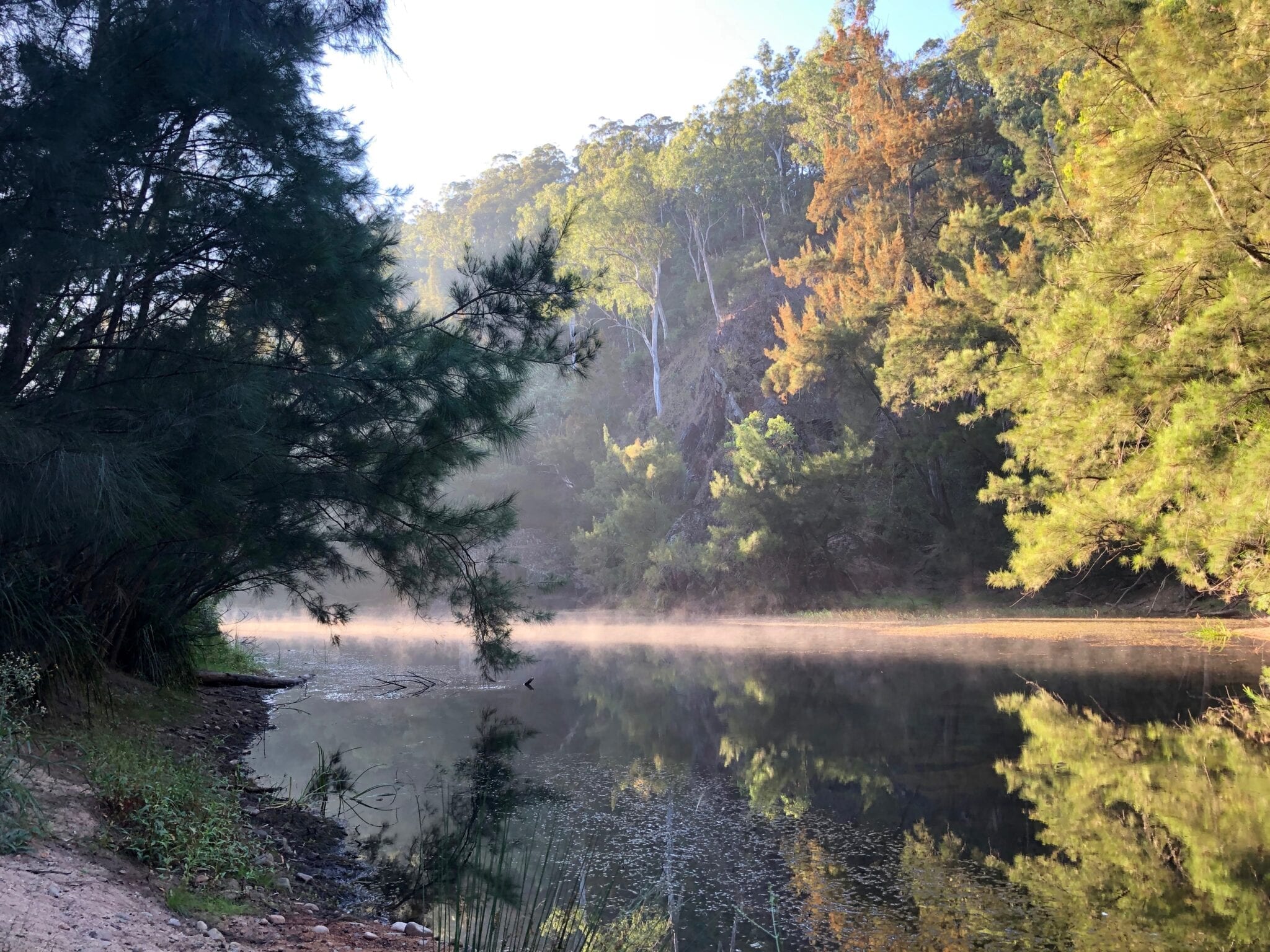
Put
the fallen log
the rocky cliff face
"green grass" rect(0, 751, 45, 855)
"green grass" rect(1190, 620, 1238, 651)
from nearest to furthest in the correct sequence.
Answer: "green grass" rect(0, 751, 45, 855), the fallen log, "green grass" rect(1190, 620, 1238, 651), the rocky cliff face

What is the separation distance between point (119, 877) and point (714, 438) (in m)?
31.3

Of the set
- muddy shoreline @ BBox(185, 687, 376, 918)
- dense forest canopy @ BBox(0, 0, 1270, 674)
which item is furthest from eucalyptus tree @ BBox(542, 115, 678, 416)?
muddy shoreline @ BBox(185, 687, 376, 918)

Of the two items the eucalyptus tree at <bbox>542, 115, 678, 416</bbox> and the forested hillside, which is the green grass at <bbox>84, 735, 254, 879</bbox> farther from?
the eucalyptus tree at <bbox>542, 115, 678, 416</bbox>

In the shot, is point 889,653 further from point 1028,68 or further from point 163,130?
point 163,130

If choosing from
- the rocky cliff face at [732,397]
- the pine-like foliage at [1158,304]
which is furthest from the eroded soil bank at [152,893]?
the rocky cliff face at [732,397]

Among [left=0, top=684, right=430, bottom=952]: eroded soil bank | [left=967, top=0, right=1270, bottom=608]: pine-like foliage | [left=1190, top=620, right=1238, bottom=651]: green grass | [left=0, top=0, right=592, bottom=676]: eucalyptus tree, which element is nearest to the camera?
[left=0, top=684, right=430, bottom=952]: eroded soil bank

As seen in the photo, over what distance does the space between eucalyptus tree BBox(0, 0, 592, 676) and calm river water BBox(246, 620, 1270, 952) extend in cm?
240

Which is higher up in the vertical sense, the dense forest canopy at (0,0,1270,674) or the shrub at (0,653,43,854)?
the dense forest canopy at (0,0,1270,674)

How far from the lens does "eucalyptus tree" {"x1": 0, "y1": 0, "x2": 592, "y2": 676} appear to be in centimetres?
539

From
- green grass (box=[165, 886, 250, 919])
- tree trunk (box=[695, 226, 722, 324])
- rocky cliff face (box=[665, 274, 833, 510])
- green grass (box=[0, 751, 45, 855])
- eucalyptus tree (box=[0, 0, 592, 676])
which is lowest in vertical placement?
green grass (box=[165, 886, 250, 919])

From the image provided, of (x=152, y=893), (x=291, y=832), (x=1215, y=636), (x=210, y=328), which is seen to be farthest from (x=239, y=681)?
(x=1215, y=636)

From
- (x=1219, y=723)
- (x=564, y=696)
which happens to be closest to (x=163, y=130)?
(x=564, y=696)

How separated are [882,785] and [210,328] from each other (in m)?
6.13

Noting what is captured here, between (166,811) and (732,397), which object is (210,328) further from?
(732,397)
